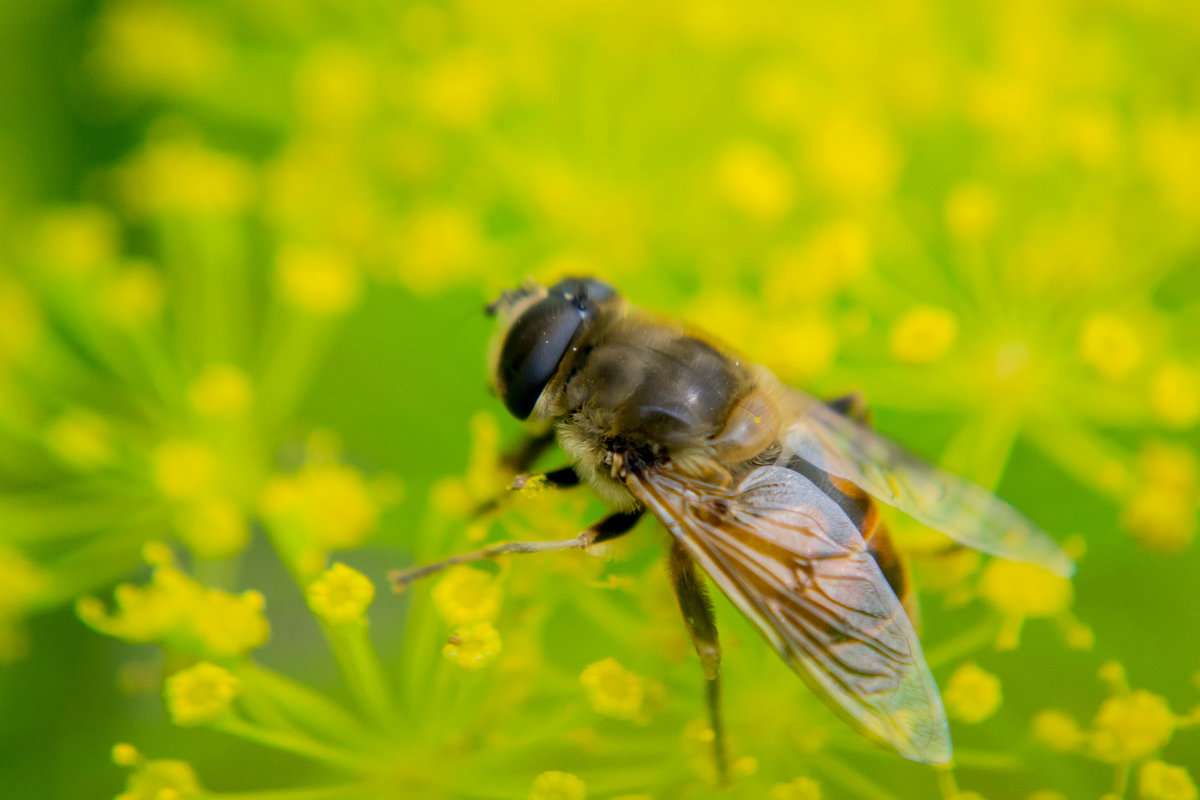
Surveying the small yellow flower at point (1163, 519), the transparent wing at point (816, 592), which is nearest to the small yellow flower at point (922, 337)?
the small yellow flower at point (1163, 519)

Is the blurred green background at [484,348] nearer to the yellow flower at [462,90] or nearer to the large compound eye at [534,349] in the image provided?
the yellow flower at [462,90]

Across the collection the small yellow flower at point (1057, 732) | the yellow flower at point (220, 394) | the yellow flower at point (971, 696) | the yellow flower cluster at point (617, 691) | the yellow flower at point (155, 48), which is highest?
the yellow flower at point (155, 48)

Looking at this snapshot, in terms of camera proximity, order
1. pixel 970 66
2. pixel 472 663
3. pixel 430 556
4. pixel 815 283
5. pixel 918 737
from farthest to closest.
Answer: pixel 970 66 → pixel 815 283 → pixel 430 556 → pixel 472 663 → pixel 918 737

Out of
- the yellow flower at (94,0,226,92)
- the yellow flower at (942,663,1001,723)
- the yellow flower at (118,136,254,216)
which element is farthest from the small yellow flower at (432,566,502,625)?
the yellow flower at (94,0,226,92)

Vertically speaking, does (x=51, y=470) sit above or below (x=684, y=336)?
above

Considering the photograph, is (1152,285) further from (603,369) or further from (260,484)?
(260,484)

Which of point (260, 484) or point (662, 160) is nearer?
point (260, 484)

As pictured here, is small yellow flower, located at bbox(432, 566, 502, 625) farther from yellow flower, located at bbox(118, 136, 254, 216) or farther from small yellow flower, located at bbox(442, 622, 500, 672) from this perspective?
yellow flower, located at bbox(118, 136, 254, 216)

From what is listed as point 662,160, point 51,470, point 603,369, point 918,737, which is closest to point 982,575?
point 918,737
